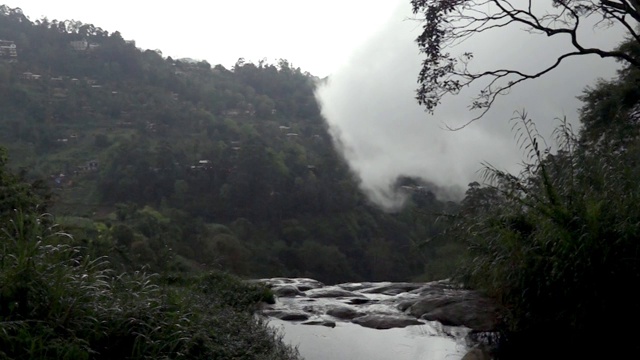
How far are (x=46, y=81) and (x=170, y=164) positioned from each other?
52.5 feet

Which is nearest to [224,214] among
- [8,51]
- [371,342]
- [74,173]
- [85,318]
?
[74,173]

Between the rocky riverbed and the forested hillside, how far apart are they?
6.66 meters

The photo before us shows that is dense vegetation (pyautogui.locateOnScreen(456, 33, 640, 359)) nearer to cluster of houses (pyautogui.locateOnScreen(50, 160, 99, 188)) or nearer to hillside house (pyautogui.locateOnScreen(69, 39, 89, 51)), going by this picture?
cluster of houses (pyautogui.locateOnScreen(50, 160, 99, 188))

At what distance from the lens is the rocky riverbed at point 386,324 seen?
689cm

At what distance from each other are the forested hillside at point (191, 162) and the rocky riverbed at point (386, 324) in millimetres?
6661

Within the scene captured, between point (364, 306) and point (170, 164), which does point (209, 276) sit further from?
point (170, 164)

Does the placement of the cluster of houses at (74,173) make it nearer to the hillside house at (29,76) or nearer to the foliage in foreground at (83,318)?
the hillside house at (29,76)

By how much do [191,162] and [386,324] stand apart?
29.4 m

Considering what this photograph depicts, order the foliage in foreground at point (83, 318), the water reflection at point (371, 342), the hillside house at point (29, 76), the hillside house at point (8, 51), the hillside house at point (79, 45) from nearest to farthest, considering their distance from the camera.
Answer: the foliage in foreground at point (83, 318)
the water reflection at point (371, 342)
the hillside house at point (29, 76)
the hillside house at point (8, 51)
the hillside house at point (79, 45)

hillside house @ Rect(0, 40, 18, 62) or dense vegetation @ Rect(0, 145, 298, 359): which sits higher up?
hillside house @ Rect(0, 40, 18, 62)

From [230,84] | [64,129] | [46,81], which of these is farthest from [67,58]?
[230,84]

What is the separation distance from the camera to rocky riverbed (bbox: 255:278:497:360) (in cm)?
689

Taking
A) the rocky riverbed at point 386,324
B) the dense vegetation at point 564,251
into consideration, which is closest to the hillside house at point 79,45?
the rocky riverbed at point 386,324

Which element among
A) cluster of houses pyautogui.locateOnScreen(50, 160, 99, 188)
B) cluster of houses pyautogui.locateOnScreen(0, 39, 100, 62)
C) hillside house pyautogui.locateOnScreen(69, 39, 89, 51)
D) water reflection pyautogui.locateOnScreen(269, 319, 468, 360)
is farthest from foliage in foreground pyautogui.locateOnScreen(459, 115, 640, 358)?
hillside house pyautogui.locateOnScreen(69, 39, 89, 51)
